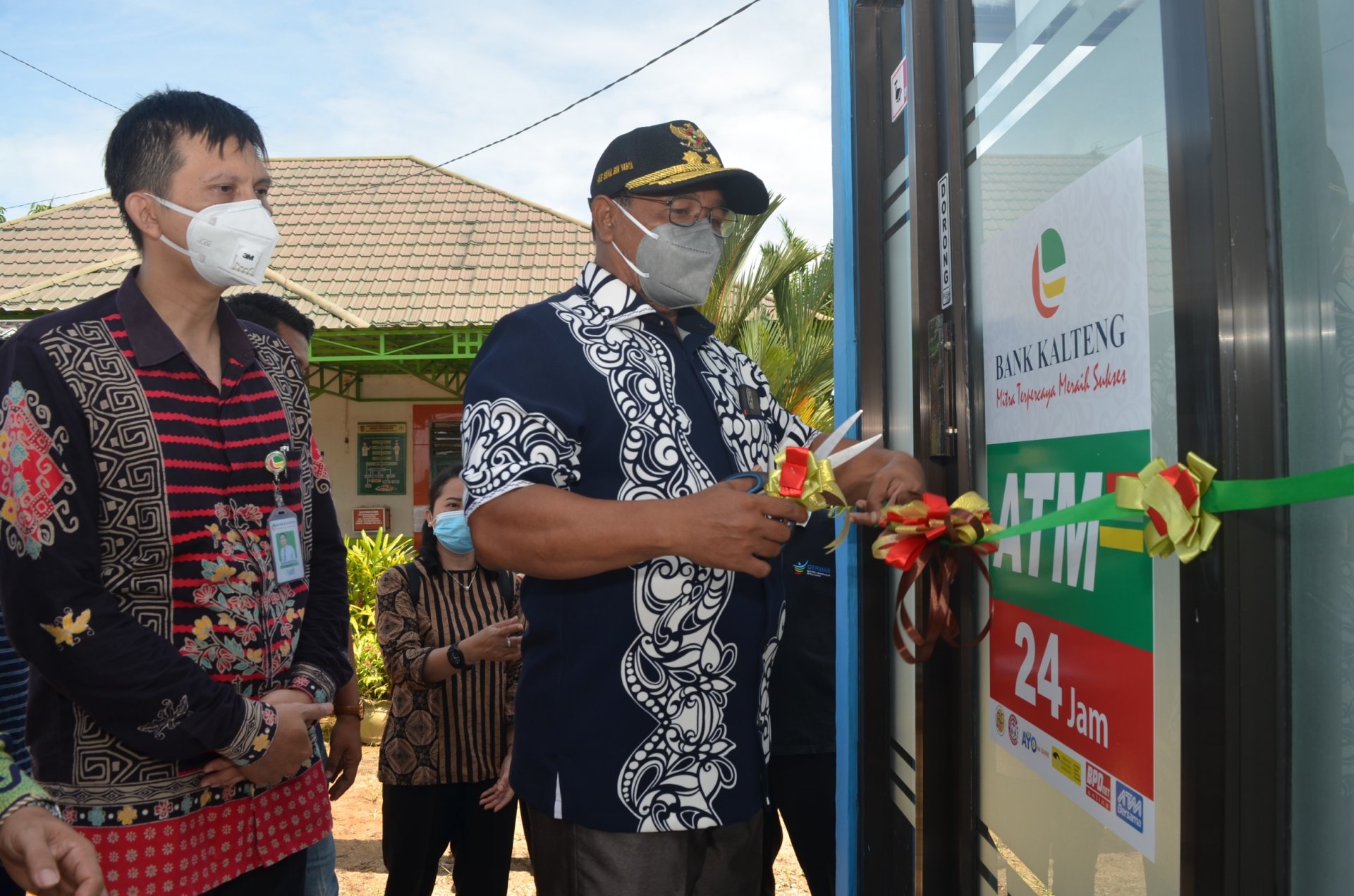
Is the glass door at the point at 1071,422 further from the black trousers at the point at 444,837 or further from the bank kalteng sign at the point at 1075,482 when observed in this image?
the black trousers at the point at 444,837

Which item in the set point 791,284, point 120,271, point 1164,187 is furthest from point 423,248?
point 1164,187

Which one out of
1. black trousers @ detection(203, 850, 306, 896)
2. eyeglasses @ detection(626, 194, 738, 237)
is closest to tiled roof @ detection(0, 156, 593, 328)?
eyeglasses @ detection(626, 194, 738, 237)

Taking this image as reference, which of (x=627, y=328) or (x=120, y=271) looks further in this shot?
(x=120, y=271)

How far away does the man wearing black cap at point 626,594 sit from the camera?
165 centimetres

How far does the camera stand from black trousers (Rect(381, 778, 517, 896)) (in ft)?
11.6

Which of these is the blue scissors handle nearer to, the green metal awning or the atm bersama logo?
the atm bersama logo

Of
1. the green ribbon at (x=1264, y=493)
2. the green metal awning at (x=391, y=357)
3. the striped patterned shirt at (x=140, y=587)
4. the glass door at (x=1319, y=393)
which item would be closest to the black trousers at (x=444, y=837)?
the striped patterned shirt at (x=140, y=587)

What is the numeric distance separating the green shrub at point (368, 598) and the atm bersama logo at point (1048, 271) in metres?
6.83

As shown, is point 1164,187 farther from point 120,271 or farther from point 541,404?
point 120,271

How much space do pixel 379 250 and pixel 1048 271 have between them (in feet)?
37.9

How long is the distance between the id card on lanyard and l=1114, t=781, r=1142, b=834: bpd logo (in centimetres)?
143

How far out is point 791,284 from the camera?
9.22 metres

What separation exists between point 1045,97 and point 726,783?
1271 mm

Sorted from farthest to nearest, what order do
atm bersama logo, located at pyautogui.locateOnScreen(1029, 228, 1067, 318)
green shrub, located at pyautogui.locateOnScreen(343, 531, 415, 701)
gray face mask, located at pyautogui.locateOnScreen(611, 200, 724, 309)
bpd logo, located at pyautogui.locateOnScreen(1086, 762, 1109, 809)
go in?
green shrub, located at pyautogui.locateOnScreen(343, 531, 415, 701), gray face mask, located at pyautogui.locateOnScreen(611, 200, 724, 309), atm bersama logo, located at pyautogui.locateOnScreen(1029, 228, 1067, 318), bpd logo, located at pyautogui.locateOnScreen(1086, 762, 1109, 809)
